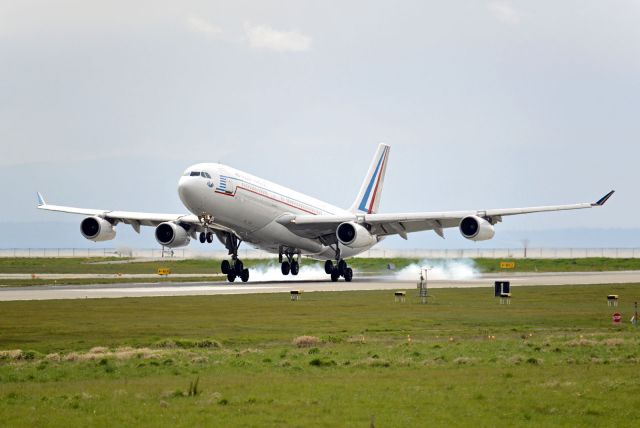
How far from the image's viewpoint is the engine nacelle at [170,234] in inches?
2689

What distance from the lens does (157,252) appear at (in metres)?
158

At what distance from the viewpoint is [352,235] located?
67.8m

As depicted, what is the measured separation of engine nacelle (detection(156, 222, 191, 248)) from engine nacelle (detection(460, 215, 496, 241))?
727 inches

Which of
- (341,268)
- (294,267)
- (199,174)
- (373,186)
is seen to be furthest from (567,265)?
(199,174)

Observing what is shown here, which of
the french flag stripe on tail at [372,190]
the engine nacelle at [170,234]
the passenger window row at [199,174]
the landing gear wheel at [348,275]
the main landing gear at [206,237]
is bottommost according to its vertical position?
the landing gear wheel at [348,275]

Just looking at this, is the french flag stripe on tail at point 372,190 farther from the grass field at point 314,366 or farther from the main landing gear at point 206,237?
the grass field at point 314,366

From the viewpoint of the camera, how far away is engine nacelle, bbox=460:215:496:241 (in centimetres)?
6506

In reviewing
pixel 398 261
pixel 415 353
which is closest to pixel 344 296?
pixel 415 353

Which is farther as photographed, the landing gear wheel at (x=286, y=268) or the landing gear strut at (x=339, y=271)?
the landing gear wheel at (x=286, y=268)

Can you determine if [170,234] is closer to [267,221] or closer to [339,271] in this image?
[267,221]

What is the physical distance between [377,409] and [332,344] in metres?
11.3

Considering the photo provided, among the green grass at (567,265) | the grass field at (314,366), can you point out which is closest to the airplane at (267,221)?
the grass field at (314,366)

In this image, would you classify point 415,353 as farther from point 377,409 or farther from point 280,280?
point 280,280

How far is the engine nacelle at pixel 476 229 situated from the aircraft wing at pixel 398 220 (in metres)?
0.90
